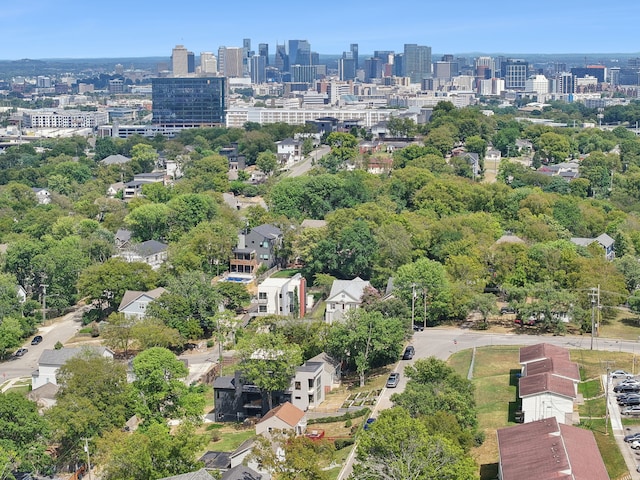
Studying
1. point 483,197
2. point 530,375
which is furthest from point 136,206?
point 530,375

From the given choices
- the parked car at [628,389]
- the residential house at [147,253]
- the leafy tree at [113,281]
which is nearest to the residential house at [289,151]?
the residential house at [147,253]

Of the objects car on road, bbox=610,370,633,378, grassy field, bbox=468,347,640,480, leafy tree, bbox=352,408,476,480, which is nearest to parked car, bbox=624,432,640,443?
grassy field, bbox=468,347,640,480

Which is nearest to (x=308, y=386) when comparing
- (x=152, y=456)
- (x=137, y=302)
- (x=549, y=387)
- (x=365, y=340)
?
(x=365, y=340)

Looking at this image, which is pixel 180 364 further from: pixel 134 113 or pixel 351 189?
pixel 134 113

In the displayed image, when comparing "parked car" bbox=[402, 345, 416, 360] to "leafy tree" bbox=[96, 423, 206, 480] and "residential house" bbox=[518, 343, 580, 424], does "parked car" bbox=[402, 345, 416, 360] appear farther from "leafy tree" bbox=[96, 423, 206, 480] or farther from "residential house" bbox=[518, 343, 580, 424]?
"leafy tree" bbox=[96, 423, 206, 480]

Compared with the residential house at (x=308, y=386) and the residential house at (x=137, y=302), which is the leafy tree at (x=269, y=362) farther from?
the residential house at (x=137, y=302)

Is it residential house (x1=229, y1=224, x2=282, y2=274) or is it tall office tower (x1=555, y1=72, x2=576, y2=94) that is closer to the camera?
residential house (x1=229, y1=224, x2=282, y2=274)

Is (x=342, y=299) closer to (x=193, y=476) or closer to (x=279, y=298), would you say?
(x=279, y=298)
